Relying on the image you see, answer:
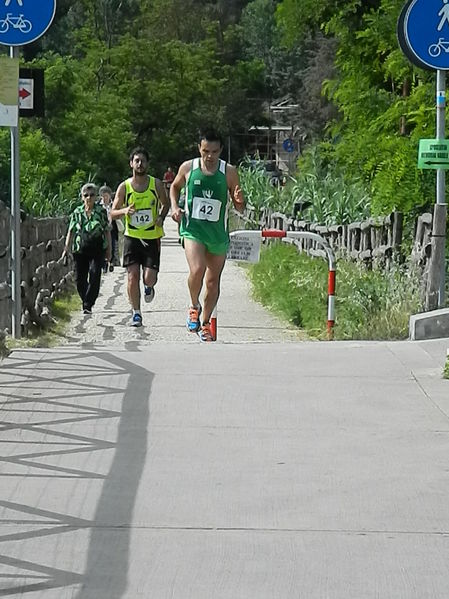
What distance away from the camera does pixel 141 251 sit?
514 inches

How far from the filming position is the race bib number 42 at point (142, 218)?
42.1ft

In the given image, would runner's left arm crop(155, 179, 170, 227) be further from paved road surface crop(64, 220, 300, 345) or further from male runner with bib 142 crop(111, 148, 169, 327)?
paved road surface crop(64, 220, 300, 345)

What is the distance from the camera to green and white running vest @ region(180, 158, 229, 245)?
11.1 meters

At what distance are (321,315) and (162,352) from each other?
534cm

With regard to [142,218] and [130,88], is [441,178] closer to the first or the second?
[142,218]

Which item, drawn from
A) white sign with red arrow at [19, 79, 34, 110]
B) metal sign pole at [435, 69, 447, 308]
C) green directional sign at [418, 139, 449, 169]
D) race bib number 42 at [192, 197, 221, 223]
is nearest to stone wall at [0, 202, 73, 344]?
white sign with red arrow at [19, 79, 34, 110]

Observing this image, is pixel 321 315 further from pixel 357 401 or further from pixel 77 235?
pixel 357 401

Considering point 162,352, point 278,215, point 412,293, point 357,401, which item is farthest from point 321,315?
point 278,215

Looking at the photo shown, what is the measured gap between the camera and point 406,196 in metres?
12.6

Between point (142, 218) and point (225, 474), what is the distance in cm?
692

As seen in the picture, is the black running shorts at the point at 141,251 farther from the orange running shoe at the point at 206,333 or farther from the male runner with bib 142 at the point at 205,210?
the orange running shoe at the point at 206,333

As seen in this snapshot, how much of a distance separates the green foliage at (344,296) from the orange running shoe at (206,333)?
4.38ft

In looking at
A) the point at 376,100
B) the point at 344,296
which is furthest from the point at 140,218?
the point at 376,100

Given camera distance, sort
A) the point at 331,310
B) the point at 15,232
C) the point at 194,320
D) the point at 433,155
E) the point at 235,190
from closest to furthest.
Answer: the point at 433,155, the point at 15,232, the point at 235,190, the point at 194,320, the point at 331,310
